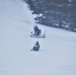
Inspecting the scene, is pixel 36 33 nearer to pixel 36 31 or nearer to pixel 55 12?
pixel 36 31

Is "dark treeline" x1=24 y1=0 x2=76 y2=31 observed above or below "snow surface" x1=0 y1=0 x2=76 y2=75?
above

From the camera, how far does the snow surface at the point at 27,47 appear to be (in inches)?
47.4

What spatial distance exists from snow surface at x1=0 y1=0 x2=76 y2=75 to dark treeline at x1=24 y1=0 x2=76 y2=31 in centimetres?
4

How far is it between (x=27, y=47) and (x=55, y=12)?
31 centimetres

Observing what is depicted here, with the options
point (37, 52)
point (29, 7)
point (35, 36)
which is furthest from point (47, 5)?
point (37, 52)

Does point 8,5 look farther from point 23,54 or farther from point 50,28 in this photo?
→ point 23,54

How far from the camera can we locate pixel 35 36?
4.56 feet

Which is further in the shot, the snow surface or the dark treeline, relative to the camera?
the dark treeline

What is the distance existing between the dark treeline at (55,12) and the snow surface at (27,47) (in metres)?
0.04

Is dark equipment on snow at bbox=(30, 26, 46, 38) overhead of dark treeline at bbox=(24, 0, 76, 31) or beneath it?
beneath

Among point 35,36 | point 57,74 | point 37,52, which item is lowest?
Answer: point 57,74

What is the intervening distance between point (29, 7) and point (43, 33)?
195mm

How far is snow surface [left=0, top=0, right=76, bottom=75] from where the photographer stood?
1.21 m

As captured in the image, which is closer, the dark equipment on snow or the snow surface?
the snow surface
